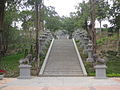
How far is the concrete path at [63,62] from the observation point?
21.4m

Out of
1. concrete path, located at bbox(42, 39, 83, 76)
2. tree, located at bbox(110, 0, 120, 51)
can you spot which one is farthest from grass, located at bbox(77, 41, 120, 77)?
tree, located at bbox(110, 0, 120, 51)

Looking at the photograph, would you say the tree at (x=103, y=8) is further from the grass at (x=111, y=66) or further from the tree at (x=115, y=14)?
the grass at (x=111, y=66)

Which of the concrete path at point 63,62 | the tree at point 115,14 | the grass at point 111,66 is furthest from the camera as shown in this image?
the tree at point 115,14

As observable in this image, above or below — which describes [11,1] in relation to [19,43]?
above

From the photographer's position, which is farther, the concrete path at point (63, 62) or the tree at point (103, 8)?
the tree at point (103, 8)

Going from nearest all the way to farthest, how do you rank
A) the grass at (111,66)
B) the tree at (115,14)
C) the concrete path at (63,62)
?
the grass at (111,66), the concrete path at (63,62), the tree at (115,14)

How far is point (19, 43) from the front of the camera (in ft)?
105

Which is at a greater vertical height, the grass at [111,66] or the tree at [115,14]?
the tree at [115,14]

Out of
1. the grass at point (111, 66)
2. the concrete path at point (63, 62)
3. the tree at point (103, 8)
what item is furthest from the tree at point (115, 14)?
the concrete path at point (63, 62)

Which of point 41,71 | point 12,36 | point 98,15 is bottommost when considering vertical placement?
point 41,71

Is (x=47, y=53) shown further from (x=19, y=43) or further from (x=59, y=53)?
(x=19, y=43)

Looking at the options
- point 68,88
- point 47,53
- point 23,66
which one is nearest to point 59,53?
point 47,53

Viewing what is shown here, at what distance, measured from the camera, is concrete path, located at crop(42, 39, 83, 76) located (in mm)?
21391

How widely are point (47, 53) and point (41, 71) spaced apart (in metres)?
6.10
